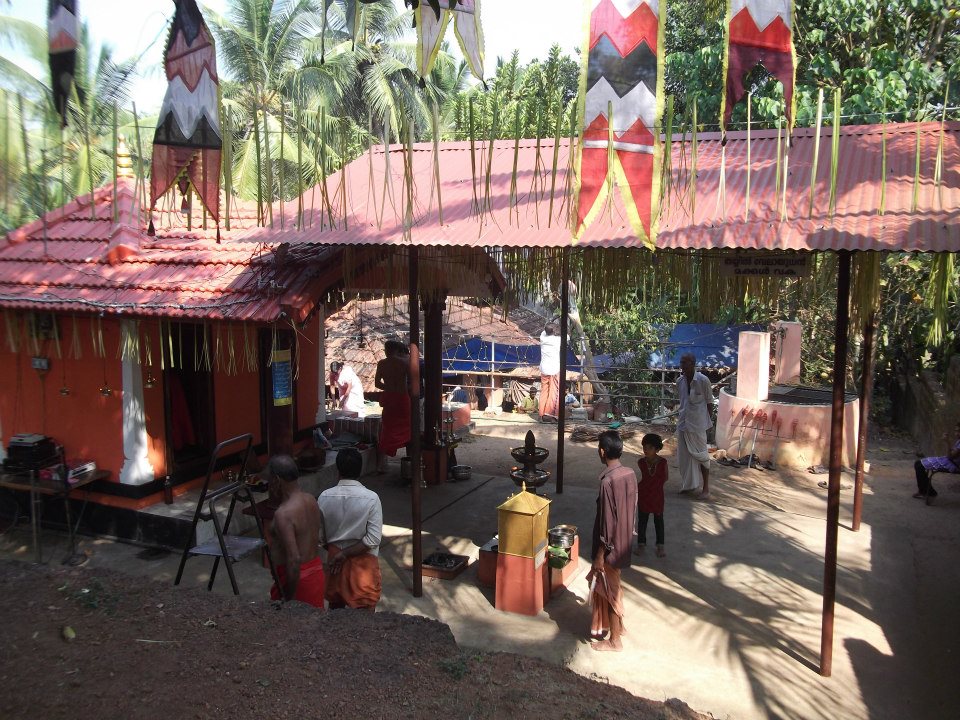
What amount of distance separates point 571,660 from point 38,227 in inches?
307

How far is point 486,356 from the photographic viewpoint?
18.0 m

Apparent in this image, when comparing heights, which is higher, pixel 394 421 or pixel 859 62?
pixel 859 62

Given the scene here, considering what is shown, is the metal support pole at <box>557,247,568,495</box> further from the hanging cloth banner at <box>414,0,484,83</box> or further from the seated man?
the seated man

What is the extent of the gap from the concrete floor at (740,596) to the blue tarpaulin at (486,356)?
7.84 metres

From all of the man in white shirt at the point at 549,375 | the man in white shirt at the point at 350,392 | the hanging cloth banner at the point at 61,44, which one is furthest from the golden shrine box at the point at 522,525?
the man in white shirt at the point at 549,375

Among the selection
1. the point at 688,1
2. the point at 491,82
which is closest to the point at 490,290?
the point at 688,1

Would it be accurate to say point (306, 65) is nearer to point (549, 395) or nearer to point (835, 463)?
point (549, 395)

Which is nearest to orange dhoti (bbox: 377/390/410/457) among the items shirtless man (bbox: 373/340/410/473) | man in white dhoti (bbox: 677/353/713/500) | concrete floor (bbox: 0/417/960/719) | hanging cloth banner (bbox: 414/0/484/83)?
shirtless man (bbox: 373/340/410/473)

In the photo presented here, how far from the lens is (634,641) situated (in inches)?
209

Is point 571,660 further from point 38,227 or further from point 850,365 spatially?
point 850,365

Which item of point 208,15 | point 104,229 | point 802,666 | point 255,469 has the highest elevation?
point 208,15

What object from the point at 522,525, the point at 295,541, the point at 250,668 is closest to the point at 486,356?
the point at 522,525

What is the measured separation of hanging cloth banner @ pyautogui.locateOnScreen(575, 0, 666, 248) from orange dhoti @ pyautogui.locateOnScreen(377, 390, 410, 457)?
197 inches

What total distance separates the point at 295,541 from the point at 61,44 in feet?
12.8
